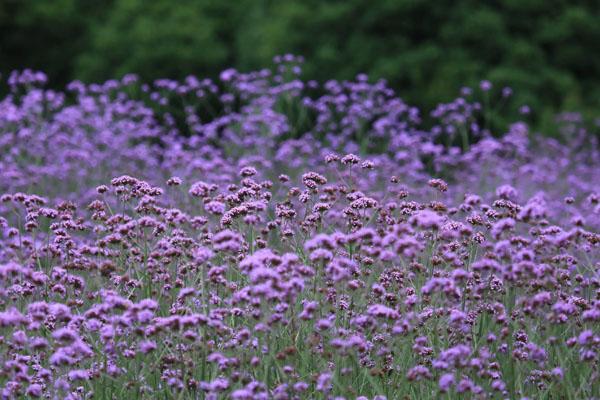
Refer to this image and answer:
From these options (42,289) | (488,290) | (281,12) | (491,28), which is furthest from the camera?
(281,12)

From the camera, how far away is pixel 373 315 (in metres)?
3.88

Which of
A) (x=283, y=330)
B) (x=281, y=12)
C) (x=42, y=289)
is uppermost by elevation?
(x=281, y=12)

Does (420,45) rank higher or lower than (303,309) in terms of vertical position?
higher

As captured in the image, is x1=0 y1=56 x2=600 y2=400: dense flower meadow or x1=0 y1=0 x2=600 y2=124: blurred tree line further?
x1=0 y1=0 x2=600 y2=124: blurred tree line

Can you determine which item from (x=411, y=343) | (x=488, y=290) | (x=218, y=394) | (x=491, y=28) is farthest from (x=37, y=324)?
(x=491, y=28)

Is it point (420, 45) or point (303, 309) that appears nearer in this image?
point (303, 309)

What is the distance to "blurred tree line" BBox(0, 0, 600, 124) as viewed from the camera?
12.4 metres

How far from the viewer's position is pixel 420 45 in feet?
41.5

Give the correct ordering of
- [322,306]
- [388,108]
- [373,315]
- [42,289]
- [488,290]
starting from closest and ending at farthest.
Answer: [373,315]
[322,306]
[488,290]
[42,289]
[388,108]

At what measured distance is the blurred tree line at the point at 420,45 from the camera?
12.4m

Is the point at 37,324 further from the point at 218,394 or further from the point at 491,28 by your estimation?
the point at 491,28

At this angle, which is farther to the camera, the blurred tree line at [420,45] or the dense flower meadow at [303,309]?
the blurred tree line at [420,45]

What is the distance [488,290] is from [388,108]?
528 centimetres

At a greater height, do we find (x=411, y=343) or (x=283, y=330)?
(x=283, y=330)
